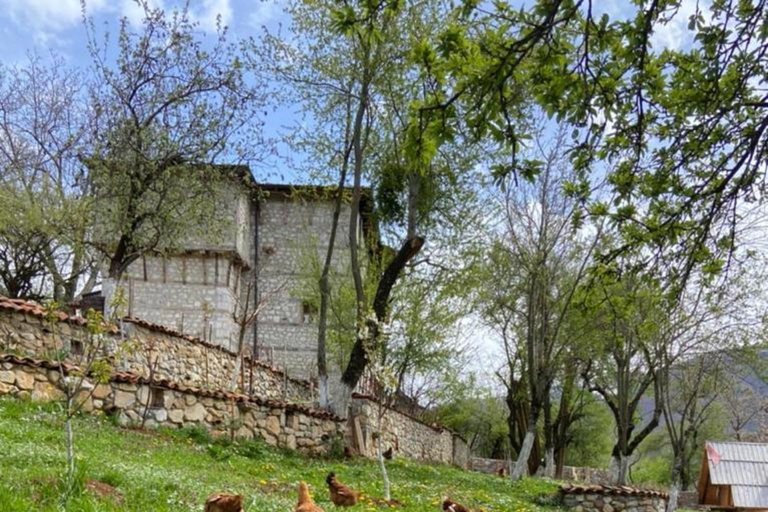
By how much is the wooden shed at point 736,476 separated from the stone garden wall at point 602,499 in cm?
1247

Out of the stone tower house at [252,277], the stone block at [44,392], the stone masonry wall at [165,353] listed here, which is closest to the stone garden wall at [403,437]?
the stone masonry wall at [165,353]

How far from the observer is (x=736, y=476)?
85.3 feet

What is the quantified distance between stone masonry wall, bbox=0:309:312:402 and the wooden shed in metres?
15.5

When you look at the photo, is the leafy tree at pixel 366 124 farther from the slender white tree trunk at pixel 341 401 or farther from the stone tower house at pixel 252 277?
the stone tower house at pixel 252 277

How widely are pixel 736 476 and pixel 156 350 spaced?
21.4 m

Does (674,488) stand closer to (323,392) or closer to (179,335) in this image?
(323,392)

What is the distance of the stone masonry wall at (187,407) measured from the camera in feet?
33.8

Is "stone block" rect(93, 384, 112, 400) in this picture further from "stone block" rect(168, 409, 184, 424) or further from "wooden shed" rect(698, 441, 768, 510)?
"wooden shed" rect(698, 441, 768, 510)

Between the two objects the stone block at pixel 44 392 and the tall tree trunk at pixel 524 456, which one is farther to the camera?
the tall tree trunk at pixel 524 456

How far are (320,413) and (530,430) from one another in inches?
264

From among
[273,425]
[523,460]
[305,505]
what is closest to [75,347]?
[273,425]

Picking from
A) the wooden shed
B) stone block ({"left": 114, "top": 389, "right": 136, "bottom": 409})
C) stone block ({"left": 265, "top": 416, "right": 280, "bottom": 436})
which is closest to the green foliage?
the wooden shed

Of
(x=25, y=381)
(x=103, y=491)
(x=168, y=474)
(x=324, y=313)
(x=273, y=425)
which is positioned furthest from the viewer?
(x=324, y=313)

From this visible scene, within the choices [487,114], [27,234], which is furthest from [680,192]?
[27,234]
